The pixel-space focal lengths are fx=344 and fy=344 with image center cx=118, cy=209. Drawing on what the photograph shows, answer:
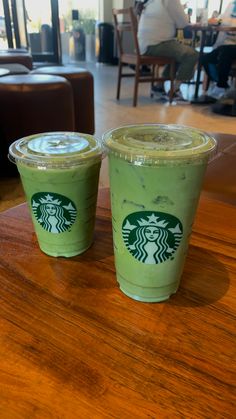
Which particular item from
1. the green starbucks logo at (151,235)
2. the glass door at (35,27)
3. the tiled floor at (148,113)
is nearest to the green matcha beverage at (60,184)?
the green starbucks logo at (151,235)

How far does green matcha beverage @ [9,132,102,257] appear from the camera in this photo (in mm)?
484

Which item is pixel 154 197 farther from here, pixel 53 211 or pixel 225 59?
pixel 225 59

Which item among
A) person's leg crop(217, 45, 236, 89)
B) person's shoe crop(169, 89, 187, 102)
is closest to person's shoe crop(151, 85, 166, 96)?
person's shoe crop(169, 89, 187, 102)

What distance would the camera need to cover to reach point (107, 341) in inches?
16.6

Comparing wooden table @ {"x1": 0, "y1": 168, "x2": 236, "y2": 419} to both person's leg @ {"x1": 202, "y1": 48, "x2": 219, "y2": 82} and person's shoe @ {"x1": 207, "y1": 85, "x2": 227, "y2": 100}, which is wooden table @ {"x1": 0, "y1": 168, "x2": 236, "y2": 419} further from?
person's shoe @ {"x1": 207, "y1": 85, "x2": 227, "y2": 100}

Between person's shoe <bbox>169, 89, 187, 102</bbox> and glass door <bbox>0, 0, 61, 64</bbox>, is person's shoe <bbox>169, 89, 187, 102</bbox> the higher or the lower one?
the lower one

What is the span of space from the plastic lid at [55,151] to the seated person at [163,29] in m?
3.83

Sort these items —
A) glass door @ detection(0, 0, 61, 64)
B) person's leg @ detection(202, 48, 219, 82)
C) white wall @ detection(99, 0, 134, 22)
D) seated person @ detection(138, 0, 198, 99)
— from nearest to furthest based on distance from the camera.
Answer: seated person @ detection(138, 0, 198, 99)
person's leg @ detection(202, 48, 219, 82)
glass door @ detection(0, 0, 61, 64)
white wall @ detection(99, 0, 134, 22)

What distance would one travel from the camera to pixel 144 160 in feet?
1.25

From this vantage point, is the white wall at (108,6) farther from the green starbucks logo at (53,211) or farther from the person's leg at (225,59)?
the green starbucks logo at (53,211)

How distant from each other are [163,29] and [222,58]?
78 centimetres

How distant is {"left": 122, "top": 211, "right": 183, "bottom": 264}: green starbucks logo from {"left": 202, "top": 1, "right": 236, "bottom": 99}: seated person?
12.3 ft

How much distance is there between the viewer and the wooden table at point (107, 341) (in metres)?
0.35

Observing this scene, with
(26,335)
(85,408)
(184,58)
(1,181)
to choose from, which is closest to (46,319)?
(26,335)
